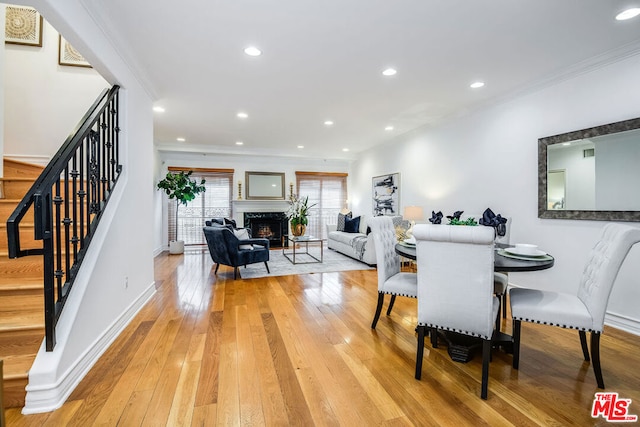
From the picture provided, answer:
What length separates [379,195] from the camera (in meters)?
6.87

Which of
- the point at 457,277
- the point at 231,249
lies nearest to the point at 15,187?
the point at 231,249

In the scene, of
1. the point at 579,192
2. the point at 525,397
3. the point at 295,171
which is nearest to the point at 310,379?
the point at 525,397

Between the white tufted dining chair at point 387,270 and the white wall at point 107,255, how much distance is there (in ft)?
7.32

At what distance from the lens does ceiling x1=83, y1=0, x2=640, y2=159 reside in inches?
85.2

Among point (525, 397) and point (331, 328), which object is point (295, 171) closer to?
point (331, 328)

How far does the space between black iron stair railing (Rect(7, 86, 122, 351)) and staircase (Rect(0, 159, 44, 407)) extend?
0.58 feet

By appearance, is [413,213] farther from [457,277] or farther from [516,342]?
[457,277]

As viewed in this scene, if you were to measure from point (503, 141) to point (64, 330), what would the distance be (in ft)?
16.1

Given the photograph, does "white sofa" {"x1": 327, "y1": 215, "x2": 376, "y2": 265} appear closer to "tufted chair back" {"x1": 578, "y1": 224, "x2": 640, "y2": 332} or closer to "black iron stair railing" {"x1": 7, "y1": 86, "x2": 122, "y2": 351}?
"tufted chair back" {"x1": 578, "y1": 224, "x2": 640, "y2": 332}

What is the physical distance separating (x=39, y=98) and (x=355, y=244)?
5.12m

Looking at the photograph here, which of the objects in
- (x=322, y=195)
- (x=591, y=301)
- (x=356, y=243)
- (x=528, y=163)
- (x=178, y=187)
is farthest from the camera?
(x=322, y=195)

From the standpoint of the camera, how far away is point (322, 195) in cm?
846

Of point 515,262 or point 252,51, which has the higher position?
point 252,51

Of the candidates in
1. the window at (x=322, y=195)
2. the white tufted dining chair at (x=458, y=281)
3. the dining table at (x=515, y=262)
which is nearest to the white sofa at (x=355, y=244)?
the window at (x=322, y=195)
